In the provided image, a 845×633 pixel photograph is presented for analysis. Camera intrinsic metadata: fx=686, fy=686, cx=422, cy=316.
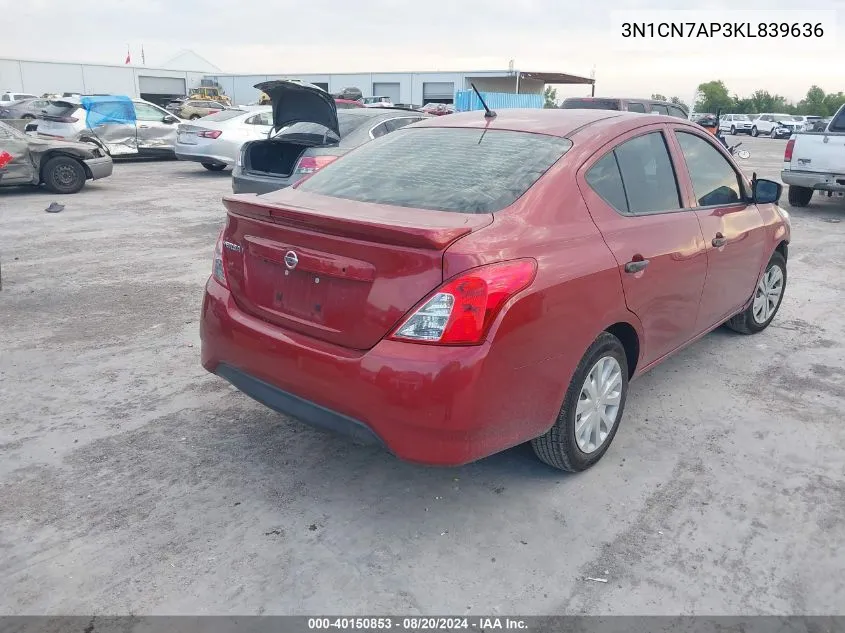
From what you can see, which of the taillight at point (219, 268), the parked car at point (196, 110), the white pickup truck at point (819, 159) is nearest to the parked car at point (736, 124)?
the parked car at point (196, 110)

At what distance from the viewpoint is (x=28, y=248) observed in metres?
7.78

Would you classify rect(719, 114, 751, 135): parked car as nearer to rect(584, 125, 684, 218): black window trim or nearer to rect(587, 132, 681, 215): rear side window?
rect(584, 125, 684, 218): black window trim

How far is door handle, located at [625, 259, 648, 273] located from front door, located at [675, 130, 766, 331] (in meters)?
0.82

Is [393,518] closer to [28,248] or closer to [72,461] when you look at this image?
[72,461]

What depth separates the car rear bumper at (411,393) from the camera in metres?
2.54

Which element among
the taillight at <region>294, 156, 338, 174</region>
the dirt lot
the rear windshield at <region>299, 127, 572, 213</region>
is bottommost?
the dirt lot

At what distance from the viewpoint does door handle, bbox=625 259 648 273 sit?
10.5 ft

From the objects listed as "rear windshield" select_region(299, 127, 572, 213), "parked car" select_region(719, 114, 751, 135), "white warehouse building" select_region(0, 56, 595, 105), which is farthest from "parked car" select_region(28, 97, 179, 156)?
"parked car" select_region(719, 114, 751, 135)

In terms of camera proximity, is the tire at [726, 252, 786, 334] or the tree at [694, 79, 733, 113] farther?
the tree at [694, 79, 733, 113]

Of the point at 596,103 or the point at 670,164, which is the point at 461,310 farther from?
the point at 596,103

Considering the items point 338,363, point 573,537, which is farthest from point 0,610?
point 573,537

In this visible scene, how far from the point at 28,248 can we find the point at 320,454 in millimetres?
6034

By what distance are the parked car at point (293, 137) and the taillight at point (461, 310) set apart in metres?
5.39

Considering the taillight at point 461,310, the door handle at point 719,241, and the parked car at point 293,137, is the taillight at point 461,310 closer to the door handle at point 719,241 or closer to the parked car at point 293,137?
the door handle at point 719,241
